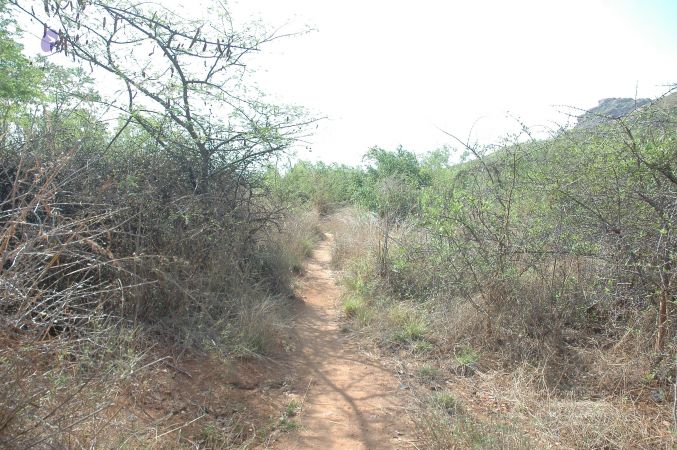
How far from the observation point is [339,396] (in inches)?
175

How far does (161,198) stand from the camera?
17.3 feet

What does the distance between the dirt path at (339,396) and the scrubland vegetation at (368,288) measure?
24 centimetres

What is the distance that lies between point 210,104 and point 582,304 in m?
4.88

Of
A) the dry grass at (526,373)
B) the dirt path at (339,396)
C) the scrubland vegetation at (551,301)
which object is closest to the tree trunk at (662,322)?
the scrubland vegetation at (551,301)

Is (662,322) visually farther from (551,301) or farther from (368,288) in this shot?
(368,288)

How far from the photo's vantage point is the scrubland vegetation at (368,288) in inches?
132

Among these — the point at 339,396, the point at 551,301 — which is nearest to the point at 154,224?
the point at 339,396

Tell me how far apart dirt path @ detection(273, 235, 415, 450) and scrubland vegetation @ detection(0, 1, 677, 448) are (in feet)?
0.80

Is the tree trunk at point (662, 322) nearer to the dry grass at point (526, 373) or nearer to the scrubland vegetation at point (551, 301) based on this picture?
the scrubland vegetation at point (551, 301)

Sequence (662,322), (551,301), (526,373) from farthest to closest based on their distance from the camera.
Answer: (551,301) → (526,373) → (662,322)

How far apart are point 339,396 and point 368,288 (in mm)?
2781

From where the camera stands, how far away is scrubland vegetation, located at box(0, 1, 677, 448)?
3.36 meters

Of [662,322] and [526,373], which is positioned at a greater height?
[662,322]

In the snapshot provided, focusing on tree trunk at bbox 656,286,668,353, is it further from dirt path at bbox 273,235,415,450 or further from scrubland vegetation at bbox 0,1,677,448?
dirt path at bbox 273,235,415,450
